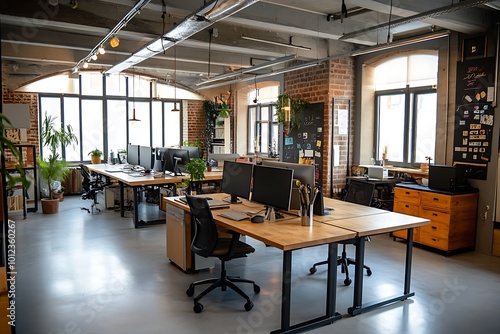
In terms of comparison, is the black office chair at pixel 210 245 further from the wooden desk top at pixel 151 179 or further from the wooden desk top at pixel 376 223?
the wooden desk top at pixel 151 179

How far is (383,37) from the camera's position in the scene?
21.9ft

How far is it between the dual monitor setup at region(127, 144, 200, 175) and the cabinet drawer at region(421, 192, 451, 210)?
3.85 meters

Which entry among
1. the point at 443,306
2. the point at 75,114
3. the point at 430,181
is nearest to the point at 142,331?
the point at 443,306

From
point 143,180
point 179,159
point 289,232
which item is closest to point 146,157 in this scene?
point 179,159

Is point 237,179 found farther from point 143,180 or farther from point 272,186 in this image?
point 143,180

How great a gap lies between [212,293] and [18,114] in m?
5.97

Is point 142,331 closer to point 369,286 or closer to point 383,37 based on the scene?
point 369,286

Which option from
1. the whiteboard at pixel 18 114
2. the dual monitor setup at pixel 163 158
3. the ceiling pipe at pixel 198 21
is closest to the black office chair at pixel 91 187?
the dual monitor setup at pixel 163 158

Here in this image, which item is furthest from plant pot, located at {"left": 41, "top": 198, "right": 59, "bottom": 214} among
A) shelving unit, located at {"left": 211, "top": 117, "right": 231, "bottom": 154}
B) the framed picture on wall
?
the framed picture on wall

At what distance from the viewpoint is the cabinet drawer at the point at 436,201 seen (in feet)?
17.5

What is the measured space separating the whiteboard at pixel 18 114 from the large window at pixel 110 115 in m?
2.23

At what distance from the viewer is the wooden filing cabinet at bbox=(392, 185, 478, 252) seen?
17.5ft

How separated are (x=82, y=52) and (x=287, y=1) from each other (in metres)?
5.19

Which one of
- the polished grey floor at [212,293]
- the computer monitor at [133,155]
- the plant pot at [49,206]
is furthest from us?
the computer monitor at [133,155]
